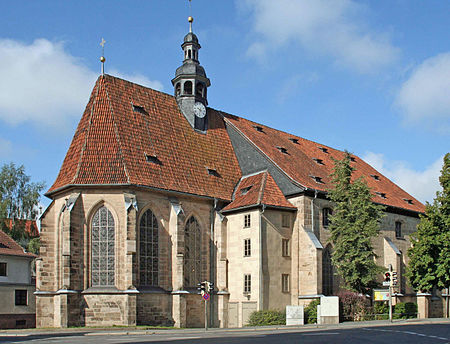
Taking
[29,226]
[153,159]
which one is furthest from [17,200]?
[153,159]

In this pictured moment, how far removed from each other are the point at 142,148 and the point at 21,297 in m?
18.5

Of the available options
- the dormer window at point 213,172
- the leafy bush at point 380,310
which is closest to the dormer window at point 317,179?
the dormer window at point 213,172

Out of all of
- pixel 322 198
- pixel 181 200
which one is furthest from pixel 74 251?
pixel 322 198

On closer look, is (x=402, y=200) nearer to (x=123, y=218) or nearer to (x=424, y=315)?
(x=424, y=315)

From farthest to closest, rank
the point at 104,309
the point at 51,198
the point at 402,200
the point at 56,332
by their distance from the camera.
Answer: the point at 402,200
the point at 51,198
the point at 104,309
the point at 56,332

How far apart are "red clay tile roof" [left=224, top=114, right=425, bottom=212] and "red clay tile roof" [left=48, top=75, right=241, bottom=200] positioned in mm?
2914

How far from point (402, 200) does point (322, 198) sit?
46.6 feet

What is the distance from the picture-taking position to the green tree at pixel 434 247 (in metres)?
40.3

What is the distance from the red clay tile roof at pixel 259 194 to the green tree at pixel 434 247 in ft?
33.6

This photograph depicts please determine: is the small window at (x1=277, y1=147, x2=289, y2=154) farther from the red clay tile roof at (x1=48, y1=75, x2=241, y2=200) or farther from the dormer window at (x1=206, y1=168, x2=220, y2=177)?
the dormer window at (x1=206, y1=168, x2=220, y2=177)

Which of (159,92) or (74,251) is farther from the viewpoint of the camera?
(159,92)

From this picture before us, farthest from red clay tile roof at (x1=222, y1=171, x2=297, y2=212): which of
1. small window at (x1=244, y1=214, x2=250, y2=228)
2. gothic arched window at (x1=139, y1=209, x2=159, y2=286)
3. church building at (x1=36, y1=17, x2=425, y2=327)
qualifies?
gothic arched window at (x1=139, y1=209, x2=159, y2=286)

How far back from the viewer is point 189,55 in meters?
45.7

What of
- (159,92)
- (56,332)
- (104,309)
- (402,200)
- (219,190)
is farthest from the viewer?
(402,200)
